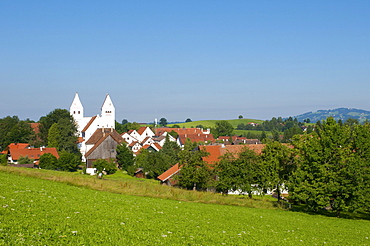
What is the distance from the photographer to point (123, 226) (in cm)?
1320

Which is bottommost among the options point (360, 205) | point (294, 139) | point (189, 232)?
point (360, 205)

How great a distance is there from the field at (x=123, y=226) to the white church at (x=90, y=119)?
98.4 meters

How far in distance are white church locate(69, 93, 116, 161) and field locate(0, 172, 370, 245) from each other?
98.4 metres

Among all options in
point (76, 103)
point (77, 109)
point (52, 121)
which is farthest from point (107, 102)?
point (52, 121)

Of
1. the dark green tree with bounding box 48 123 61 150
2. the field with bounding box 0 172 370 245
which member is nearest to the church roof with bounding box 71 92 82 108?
the dark green tree with bounding box 48 123 61 150

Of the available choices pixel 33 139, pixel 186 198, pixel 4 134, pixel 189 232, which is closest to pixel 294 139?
pixel 186 198

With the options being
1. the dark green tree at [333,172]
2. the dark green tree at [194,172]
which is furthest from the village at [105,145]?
the dark green tree at [333,172]

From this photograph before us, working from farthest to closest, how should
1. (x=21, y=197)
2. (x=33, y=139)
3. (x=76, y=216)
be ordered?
(x=33, y=139)
(x=21, y=197)
(x=76, y=216)

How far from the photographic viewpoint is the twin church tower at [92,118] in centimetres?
11588

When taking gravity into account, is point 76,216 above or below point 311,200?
above

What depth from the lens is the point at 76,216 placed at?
13.8m

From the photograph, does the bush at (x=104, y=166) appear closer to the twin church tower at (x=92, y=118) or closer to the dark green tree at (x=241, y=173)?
the twin church tower at (x=92, y=118)

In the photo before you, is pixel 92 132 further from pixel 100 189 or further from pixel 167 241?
pixel 167 241

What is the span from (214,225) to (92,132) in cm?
10318
